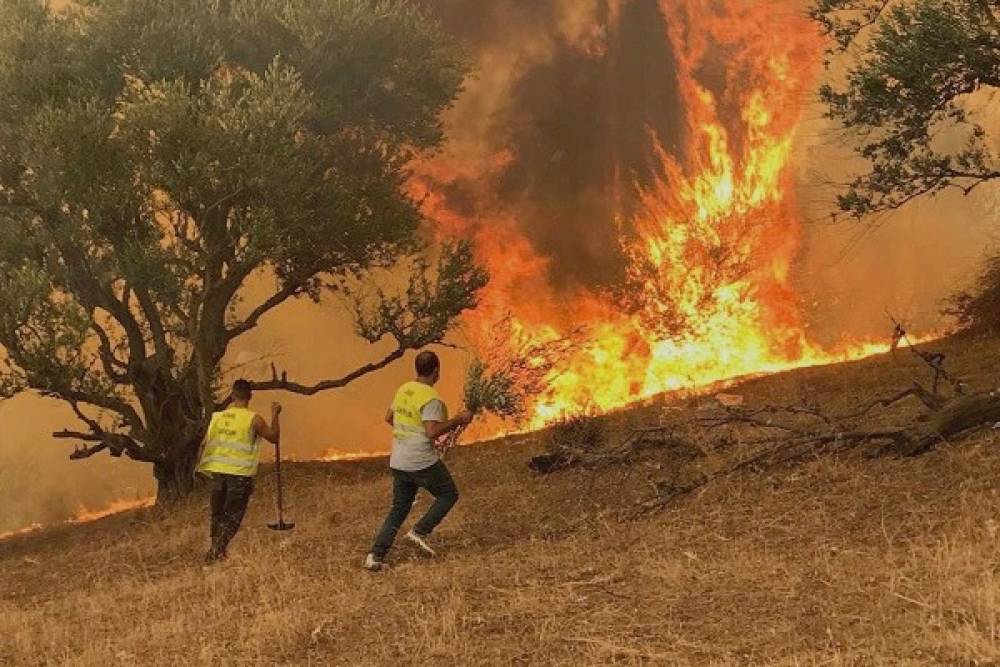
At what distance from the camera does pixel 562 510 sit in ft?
40.6

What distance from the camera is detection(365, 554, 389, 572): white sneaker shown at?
32.8 feet

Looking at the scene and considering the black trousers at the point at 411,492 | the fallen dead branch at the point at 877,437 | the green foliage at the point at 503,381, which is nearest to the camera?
the black trousers at the point at 411,492

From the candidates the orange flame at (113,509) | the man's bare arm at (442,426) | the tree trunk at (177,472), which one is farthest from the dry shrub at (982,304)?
the orange flame at (113,509)

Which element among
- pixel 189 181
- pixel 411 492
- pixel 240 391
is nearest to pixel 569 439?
pixel 240 391

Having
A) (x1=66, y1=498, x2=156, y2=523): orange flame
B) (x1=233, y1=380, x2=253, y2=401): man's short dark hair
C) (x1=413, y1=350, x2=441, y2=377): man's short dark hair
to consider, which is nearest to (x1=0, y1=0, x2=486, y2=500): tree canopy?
(x1=66, y1=498, x2=156, y2=523): orange flame

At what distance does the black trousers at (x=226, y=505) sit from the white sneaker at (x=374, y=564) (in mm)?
2513

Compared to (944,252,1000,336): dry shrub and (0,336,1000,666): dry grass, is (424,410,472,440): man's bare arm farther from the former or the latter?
(944,252,1000,336): dry shrub

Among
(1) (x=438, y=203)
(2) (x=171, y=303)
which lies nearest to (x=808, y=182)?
(1) (x=438, y=203)

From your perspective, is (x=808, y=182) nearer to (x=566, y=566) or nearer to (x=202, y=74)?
(x=202, y=74)

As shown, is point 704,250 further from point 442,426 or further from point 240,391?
point 442,426

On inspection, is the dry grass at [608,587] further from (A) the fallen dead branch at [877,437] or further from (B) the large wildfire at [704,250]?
(B) the large wildfire at [704,250]

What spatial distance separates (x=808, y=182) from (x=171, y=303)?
19.9 meters

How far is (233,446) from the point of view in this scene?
1166 centimetres

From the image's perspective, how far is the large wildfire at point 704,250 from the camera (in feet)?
91.9
